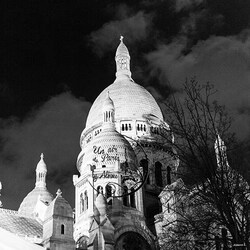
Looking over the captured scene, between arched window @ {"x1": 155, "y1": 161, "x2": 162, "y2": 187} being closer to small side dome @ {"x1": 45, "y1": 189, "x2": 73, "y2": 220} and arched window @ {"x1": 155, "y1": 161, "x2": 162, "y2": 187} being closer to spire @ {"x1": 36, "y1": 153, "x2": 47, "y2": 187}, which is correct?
spire @ {"x1": 36, "y1": 153, "x2": 47, "y2": 187}

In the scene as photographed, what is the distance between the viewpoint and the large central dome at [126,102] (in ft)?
212

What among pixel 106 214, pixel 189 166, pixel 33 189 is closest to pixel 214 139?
pixel 189 166

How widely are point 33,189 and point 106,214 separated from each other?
23075mm

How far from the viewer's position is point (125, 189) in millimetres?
48125

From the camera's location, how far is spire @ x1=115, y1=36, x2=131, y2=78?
2862 inches

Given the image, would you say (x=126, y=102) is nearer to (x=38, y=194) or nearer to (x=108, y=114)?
(x=108, y=114)

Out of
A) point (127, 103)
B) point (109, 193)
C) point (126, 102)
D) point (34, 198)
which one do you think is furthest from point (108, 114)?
point (34, 198)

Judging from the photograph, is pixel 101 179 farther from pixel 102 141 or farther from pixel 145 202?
pixel 145 202

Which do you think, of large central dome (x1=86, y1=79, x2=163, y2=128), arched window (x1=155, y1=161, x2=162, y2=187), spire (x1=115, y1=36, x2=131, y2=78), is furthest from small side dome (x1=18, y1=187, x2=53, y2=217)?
spire (x1=115, y1=36, x2=131, y2=78)

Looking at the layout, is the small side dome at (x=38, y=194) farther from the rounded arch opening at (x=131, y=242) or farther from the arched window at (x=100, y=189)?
the rounded arch opening at (x=131, y=242)

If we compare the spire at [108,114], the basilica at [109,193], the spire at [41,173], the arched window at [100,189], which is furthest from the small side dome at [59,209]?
the spire at [41,173]

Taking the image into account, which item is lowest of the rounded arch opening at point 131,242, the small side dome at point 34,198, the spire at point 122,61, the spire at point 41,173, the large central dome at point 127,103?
the rounded arch opening at point 131,242

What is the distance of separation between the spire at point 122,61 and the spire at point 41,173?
16.2 m

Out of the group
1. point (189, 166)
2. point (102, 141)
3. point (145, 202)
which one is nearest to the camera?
point (189, 166)
